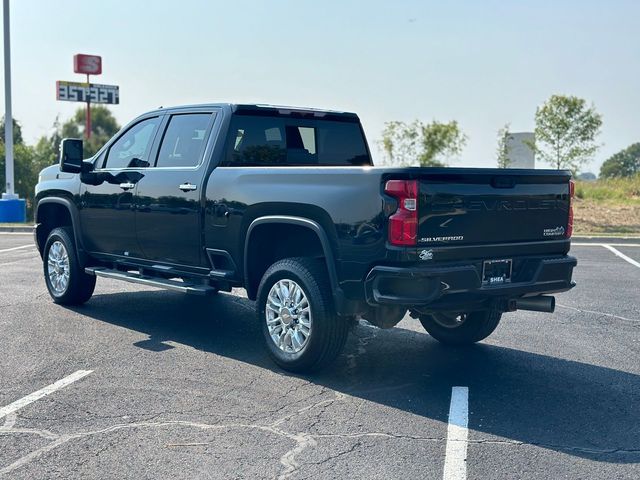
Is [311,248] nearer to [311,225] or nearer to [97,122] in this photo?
[311,225]

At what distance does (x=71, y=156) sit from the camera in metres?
8.17

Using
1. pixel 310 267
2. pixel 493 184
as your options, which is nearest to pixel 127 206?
pixel 310 267

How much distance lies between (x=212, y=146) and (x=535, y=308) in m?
3.01

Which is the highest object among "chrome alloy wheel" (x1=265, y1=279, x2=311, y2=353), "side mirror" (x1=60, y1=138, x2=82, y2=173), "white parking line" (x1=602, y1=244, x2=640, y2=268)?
"side mirror" (x1=60, y1=138, x2=82, y2=173)

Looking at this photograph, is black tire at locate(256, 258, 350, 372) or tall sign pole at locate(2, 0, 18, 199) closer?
black tire at locate(256, 258, 350, 372)

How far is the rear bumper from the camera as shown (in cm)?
545

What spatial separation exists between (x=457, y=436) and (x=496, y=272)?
153 centimetres

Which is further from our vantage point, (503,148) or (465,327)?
(503,148)

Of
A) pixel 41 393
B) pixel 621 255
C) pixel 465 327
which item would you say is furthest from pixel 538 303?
pixel 621 255

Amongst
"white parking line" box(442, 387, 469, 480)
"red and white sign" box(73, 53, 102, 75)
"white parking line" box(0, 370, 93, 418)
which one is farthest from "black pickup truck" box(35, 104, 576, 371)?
"red and white sign" box(73, 53, 102, 75)

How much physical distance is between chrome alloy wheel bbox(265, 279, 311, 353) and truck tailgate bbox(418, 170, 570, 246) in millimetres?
1151

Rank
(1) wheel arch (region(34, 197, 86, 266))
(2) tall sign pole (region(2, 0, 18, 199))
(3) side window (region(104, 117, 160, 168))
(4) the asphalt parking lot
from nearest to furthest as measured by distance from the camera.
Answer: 1. (4) the asphalt parking lot
2. (3) side window (region(104, 117, 160, 168))
3. (1) wheel arch (region(34, 197, 86, 266))
4. (2) tall sign pole (region(2, 0, 18, 199))

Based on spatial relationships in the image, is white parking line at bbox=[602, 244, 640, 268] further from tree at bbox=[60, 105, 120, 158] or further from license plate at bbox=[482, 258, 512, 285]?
tree at bbox=[60, 105, 120, 158]

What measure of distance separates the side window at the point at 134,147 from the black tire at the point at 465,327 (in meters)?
3.08
